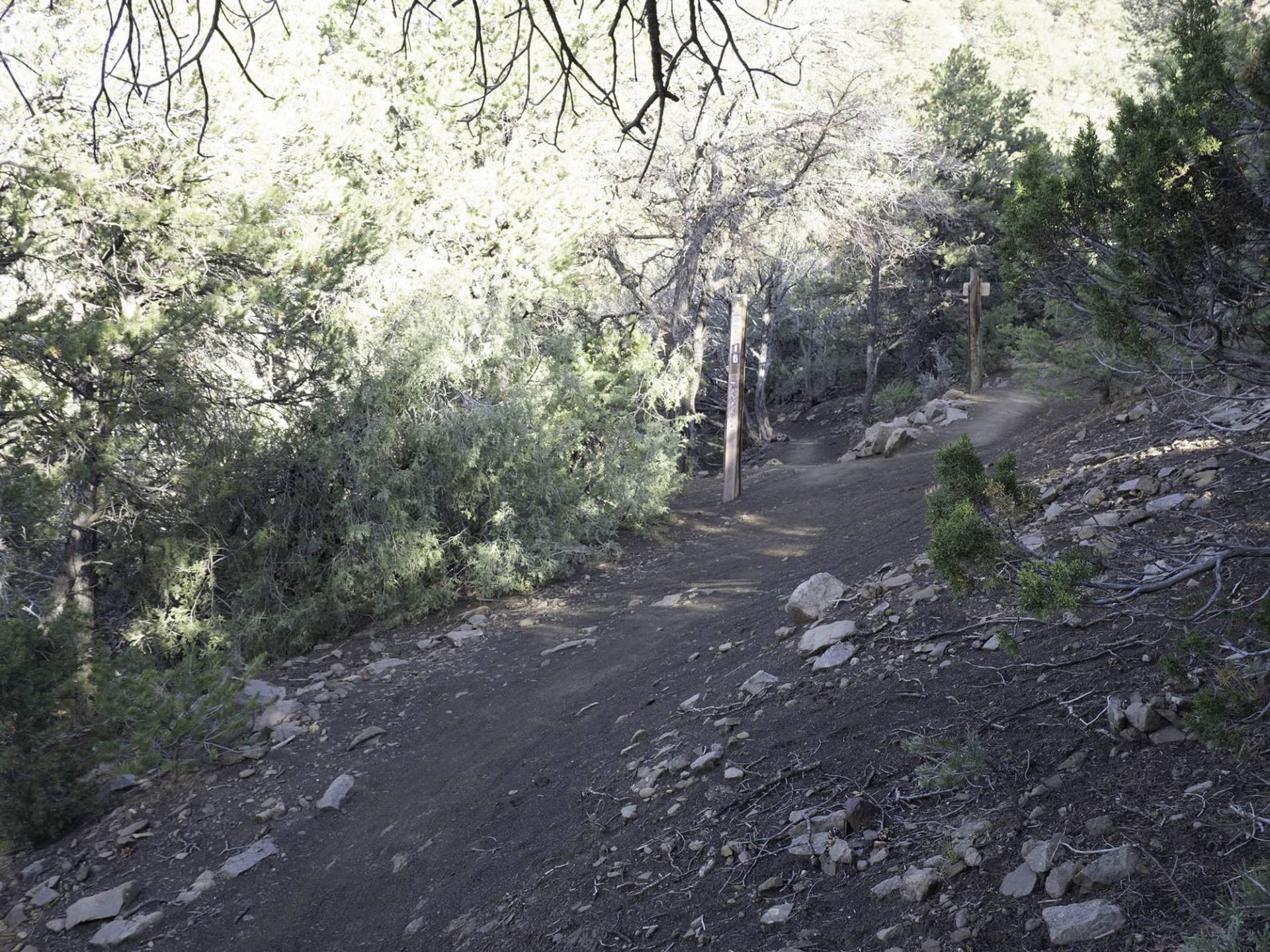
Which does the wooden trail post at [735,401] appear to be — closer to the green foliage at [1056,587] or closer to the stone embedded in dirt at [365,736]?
the stone embedded in dirt at [365,736]

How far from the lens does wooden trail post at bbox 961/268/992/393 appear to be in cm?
1705

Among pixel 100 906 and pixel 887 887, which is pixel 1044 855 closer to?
pixel 887 887

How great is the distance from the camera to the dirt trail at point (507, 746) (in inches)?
168

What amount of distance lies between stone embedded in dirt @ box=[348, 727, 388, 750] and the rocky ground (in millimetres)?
Answer: 23

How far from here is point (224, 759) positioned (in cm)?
600

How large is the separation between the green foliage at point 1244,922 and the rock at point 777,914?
3.83 ft

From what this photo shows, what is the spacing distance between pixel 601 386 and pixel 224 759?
287 inches

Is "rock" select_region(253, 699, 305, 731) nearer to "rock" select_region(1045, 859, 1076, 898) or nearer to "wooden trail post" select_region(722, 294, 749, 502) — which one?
"rock" select_region(1045, 859, 1076, 898)

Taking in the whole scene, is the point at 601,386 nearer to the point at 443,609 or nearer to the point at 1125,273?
the point at 443,609

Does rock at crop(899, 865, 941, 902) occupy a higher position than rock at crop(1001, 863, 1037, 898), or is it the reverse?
rock at crop(1001, 863, 1037, 898)

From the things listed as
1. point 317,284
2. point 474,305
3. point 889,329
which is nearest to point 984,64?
point 889,329

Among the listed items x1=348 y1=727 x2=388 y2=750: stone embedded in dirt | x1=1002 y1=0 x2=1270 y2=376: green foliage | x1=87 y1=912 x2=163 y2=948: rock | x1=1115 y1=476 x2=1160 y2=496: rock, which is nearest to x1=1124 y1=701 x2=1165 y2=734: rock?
x1=1002 y1=0 x2=1270 y2=376: green foliage

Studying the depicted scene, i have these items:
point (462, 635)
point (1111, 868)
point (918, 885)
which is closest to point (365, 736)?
point (462, 635)

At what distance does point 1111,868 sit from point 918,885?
532mm
